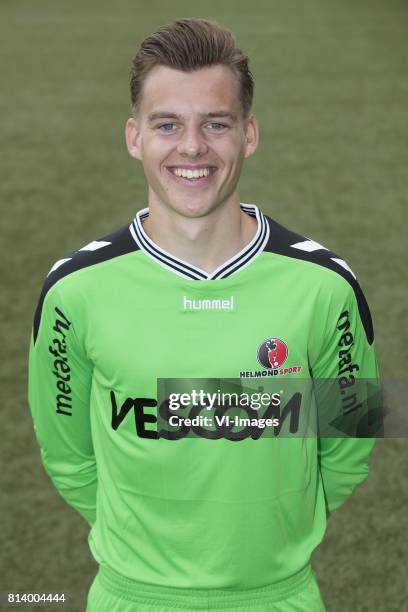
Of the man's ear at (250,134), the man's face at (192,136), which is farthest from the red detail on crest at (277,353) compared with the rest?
the man's ear at (250,134)

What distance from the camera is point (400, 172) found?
8141mm

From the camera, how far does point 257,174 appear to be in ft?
26.6

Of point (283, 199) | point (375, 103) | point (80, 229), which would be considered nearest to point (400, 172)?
point (283, 199)

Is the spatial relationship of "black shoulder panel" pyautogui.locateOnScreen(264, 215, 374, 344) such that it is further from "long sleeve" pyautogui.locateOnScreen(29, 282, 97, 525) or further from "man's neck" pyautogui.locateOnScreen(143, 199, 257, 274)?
"long sleeve" pyautogui.locateOnScreen(29, 282, 97, 525)

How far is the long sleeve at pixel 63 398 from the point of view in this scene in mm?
2479

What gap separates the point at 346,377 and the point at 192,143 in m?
0.72

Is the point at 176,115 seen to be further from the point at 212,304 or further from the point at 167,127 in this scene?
the point at 212,304

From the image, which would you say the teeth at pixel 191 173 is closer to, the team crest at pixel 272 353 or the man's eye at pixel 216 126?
the man's eye at pixel 216 126

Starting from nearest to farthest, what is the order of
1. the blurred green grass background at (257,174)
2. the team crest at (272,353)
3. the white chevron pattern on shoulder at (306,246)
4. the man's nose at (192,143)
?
1. the man's nose at (192,143)
2. the team crest at (272,353)
3. the white chevron pattern on shoulder at (306,246)
4. the blurred green grass background at (257,174)

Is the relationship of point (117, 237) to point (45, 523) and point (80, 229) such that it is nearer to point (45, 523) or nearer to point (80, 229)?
point (45, 523)

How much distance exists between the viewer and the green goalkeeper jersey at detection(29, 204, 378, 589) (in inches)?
93.5

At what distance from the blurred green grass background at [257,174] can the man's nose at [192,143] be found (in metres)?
2.37

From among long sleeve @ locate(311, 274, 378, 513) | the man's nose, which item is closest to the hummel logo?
long sleeve @ locate(311, 274, 378, 513)

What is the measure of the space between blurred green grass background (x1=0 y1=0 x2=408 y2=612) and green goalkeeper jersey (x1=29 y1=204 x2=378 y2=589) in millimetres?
1736
